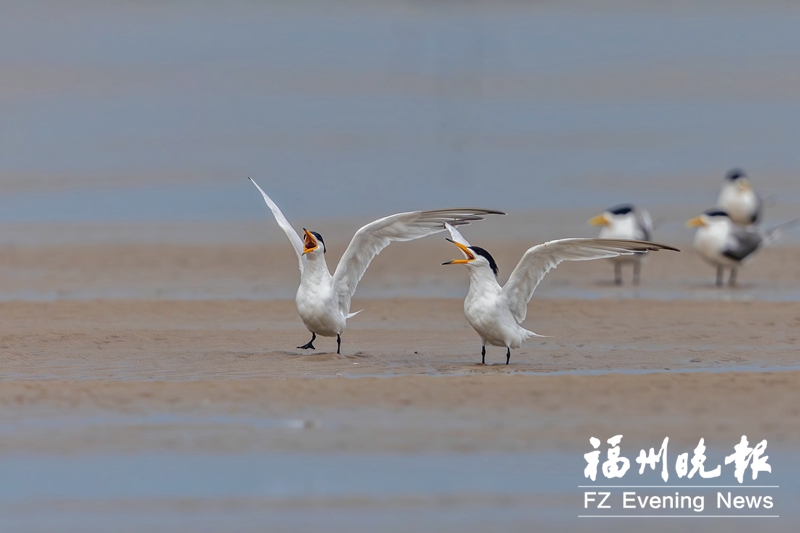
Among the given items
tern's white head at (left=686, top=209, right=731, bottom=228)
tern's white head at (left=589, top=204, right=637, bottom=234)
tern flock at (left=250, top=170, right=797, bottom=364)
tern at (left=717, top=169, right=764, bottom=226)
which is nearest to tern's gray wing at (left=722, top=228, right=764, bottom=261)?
tern's white head at (left=686, top=209, right=731, bottom=228)

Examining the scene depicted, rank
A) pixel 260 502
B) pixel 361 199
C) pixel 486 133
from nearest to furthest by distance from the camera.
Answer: pixel 260 502
pixel 361 199
pixel 486 133

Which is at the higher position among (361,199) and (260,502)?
(361,199)

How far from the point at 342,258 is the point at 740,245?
7.51 metres

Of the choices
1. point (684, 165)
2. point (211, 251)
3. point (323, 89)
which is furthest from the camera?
point (323, 89)

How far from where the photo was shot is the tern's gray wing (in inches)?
688

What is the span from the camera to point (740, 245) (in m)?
17.6

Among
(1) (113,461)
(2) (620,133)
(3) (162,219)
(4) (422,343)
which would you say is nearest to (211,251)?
(3) (162,219)

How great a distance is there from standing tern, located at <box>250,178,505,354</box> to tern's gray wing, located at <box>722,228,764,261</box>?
21.2 feet

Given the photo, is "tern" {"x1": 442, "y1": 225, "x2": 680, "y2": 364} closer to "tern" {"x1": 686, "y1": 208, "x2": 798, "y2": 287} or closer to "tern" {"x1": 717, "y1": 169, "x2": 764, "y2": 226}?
"tern" {"x1": 686, "y1": 208, "x2": 798, "y2": 287}

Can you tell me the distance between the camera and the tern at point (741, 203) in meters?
22.3

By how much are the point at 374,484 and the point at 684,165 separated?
23.0 m

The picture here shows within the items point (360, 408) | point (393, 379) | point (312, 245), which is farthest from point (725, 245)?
point (360, 408)

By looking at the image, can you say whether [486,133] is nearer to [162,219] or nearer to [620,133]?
[620,133]

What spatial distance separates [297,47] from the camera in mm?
44156
